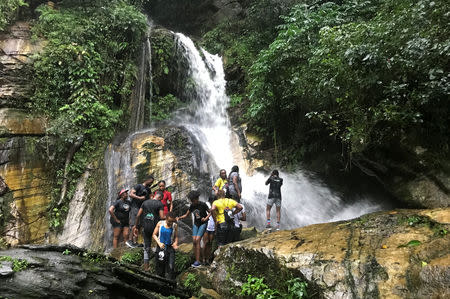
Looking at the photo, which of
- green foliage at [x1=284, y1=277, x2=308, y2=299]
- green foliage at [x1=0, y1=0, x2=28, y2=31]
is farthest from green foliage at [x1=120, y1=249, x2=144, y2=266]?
green foliage at [x1=0, y1=0, x2=28, y2=31]

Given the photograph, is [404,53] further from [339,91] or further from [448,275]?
[448,275]

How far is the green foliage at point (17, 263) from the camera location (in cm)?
372

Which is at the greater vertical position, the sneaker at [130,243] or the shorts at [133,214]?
the shorts at [133,214]

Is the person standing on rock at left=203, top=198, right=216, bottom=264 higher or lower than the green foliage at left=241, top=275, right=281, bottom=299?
higher

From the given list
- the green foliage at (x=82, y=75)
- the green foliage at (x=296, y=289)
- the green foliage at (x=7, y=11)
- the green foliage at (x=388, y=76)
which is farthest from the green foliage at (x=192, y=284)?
the green foliage at (x=7, y=11)

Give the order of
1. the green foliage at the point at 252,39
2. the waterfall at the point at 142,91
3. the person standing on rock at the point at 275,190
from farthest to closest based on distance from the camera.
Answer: the green foliage at the point at 252,39 → the waterfall at the point at 142,91 → the person standing on rock at the point at 275,190

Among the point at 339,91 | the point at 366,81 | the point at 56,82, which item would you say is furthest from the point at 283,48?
the point at 56,82

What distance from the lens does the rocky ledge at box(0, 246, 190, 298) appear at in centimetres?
357

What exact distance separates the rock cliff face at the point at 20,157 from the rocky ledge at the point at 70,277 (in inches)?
242

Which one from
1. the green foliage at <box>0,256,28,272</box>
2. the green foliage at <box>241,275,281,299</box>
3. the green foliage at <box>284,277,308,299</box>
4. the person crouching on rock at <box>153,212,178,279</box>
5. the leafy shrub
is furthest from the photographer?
the leafy shrub

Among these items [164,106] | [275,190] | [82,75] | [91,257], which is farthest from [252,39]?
[91,257]

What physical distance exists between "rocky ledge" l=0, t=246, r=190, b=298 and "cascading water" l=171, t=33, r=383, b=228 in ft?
17.0

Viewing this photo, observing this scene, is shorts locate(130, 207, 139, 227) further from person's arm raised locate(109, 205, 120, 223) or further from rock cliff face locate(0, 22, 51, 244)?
rock cliff face locate(0, 22, 51, 244)

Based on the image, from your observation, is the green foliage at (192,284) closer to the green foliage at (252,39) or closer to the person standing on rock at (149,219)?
the person standing on rock at (149,219)
